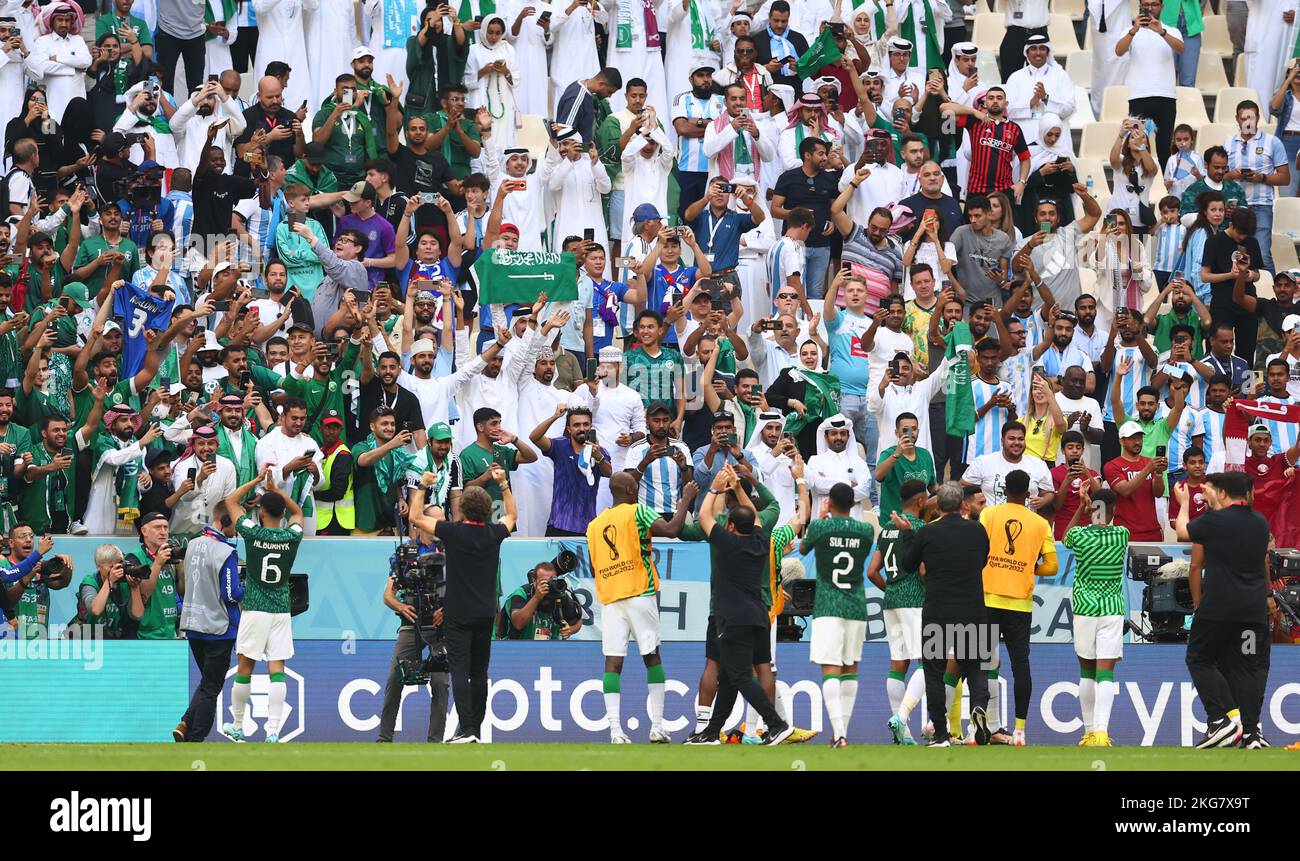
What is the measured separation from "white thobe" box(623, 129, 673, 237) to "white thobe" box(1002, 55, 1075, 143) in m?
3.99

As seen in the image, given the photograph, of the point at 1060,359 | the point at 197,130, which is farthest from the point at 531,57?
the point at 1060,359

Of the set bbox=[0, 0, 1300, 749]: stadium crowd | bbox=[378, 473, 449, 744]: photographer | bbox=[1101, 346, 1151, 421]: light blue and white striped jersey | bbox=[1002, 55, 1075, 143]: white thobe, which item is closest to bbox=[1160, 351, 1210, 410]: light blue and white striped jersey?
bbox=[0, 0, 1300, 749]: stadium crowd

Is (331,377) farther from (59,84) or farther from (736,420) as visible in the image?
(59,84)

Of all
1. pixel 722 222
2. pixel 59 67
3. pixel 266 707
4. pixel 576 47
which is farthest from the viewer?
pixel 576 47

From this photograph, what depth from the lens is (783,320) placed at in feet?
63.5

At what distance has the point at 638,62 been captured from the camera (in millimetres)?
22672

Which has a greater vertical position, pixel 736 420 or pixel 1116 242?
pixel 1116 242

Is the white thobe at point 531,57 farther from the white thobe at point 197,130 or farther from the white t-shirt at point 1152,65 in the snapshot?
the white t-shirt at point 1152,65

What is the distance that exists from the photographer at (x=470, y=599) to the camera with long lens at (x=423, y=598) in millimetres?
195

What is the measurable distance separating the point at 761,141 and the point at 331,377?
5790mm

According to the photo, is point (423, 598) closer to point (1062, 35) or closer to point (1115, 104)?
point (1115, 104)

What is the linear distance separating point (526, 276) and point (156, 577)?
4.99 m

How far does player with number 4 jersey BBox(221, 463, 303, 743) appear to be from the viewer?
578 inches
